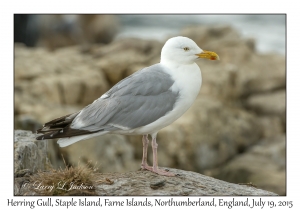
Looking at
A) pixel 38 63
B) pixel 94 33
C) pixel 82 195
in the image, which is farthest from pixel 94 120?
pixel 94 33

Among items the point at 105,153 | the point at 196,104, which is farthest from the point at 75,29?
the point at 105,153

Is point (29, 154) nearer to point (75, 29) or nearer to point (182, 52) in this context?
point (182, 52)

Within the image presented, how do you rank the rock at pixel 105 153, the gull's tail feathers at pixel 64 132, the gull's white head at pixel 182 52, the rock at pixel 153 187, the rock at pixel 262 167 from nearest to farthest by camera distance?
the rock at pixel 153 187, the gull's tail feathers at pixel 64 132, the gull's white head at pixel 182 52, the rock at pixel 105 153, the rock at pixel 262 167

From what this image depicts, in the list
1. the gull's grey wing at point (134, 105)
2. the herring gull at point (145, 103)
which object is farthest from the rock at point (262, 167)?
the gull's grey wing at point (134, 105)

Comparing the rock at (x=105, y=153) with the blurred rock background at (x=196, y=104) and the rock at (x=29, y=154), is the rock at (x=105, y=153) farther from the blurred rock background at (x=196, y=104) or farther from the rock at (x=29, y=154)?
the rock at (x=29, y=154)

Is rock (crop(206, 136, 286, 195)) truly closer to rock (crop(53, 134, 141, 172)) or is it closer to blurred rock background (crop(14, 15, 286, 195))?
blurred rock background (crop(14, 15, 286, 195))
